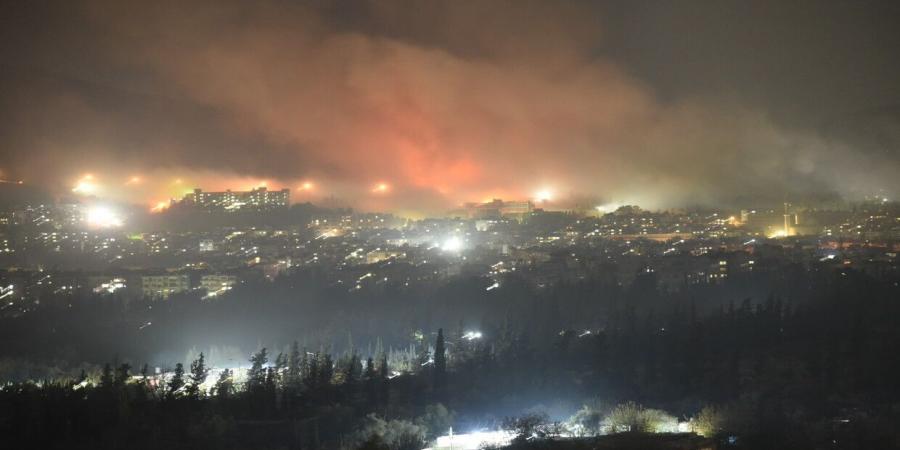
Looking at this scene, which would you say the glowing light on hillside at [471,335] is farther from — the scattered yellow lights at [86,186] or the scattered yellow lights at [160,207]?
the scattered yellow lights at [86,186]

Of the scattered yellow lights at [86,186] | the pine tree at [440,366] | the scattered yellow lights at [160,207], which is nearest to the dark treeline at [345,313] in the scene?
the pine tree at [440,366]

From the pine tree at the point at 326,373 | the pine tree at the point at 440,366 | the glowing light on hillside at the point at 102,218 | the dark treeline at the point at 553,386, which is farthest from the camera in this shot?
the glowing light on hillside at the point at 102,218

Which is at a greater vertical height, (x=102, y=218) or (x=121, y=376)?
(x=102, y=218)

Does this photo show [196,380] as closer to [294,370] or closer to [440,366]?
[294,370]

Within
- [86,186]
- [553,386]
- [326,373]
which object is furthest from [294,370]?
[86,186]

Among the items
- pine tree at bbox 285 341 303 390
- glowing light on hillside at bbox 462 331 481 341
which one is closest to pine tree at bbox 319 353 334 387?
pine tree at bbox 285 341 303 390

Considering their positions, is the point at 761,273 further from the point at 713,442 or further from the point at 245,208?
the point at 245,208
